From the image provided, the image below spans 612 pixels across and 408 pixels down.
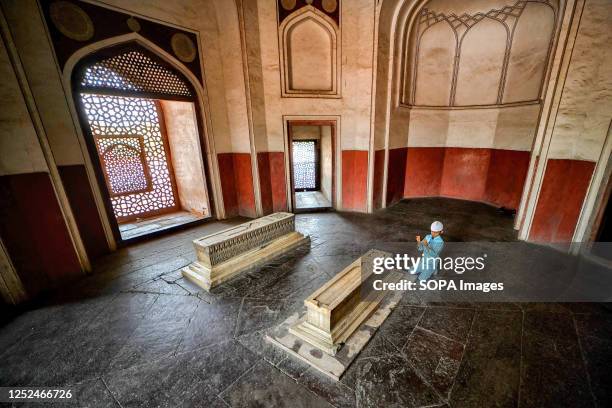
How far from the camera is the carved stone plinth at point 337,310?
2334mm

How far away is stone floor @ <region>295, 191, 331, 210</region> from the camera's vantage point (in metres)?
7.18

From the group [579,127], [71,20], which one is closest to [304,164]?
[71,20]

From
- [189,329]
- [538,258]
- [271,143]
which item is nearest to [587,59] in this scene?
[538,258]

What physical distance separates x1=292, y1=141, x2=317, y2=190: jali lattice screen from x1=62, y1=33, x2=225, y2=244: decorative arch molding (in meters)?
3.70

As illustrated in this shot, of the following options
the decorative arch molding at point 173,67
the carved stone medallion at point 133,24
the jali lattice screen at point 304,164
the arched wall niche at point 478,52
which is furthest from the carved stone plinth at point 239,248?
the jali lattice screen at point 304,164

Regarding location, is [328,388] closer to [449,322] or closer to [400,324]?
[400,324]

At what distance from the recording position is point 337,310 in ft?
7.90

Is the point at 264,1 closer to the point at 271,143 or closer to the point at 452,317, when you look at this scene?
the point at 271,143

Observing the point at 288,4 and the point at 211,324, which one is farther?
the point at 288,4

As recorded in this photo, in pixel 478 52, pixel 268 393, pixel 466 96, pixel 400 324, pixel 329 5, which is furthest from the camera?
pixel 466 96

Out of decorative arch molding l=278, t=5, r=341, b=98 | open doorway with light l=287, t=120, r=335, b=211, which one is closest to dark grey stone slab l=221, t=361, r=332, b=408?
decorative arch molding l=278, t=5, r=341, b=98

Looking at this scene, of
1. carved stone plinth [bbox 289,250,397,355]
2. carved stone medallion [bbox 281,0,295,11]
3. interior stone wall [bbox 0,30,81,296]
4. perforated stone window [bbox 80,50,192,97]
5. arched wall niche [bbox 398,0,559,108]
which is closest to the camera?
carved stone plinth [bbox 289,250,397,355]

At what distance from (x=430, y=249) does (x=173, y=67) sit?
5.85 m

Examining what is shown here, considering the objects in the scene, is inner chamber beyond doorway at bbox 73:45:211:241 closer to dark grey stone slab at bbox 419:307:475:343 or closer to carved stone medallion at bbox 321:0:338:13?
carved stone medallion at bbox 321:0:338:13
